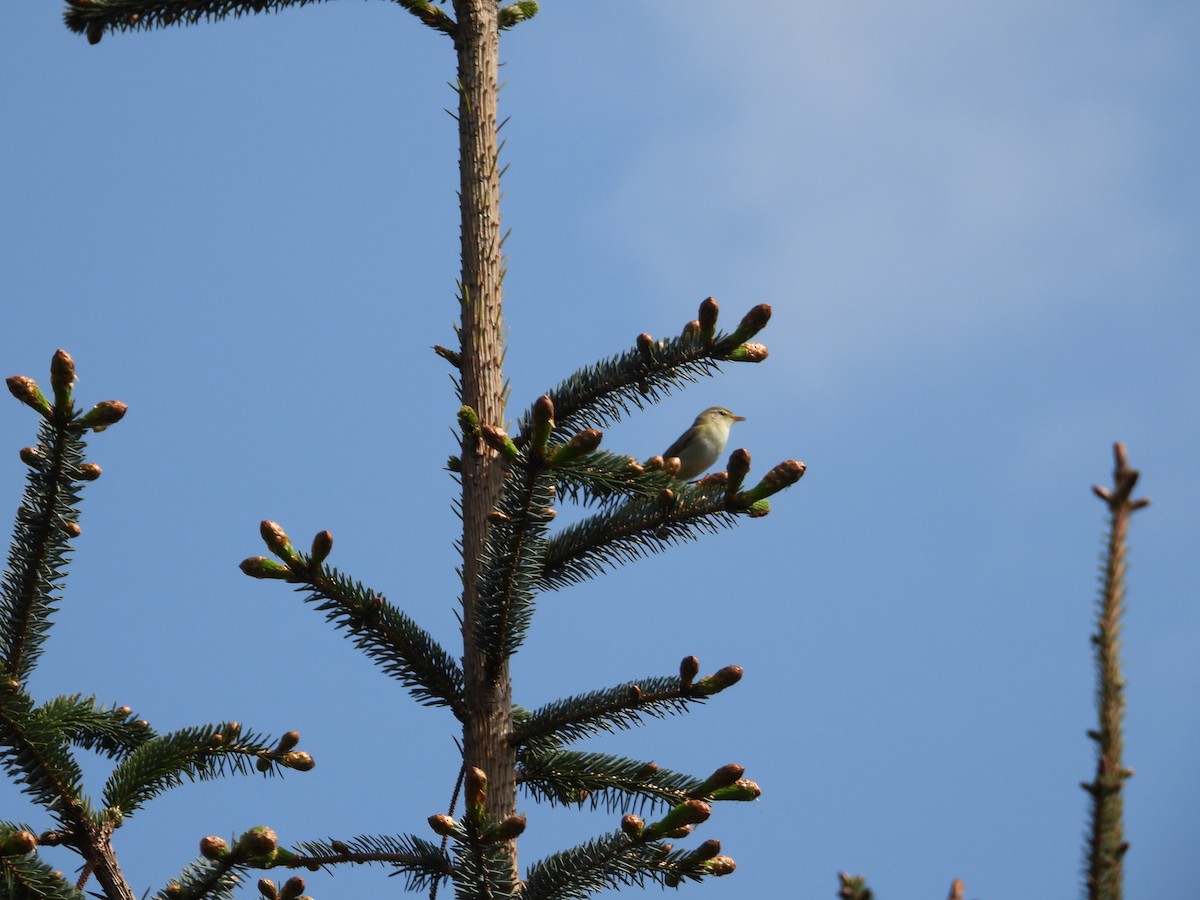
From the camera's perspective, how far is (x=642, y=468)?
4172 mm

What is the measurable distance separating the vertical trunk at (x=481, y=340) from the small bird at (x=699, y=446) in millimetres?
3279

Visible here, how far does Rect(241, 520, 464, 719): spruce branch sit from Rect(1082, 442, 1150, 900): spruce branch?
222 cm

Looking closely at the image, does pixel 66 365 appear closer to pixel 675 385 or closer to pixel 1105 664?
pixel 675 385

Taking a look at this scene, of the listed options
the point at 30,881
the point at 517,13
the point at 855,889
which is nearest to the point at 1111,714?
the point at 855,889

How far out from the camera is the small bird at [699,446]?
8000 millimetres

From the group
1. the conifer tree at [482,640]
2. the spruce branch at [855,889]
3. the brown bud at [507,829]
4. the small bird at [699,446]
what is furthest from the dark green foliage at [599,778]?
the small bird at [699,446]

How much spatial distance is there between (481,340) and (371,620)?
49.0 inches

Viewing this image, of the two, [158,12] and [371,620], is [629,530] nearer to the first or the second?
[371,620]

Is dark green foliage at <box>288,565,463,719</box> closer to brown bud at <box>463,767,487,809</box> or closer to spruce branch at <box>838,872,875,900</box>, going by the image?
brown bud at <box>463,767,487,809</box>

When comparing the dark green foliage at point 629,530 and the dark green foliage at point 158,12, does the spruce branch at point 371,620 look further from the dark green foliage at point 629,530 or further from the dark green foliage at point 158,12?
the dark green foliage at point 158,12

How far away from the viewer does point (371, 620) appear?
378 centimetres

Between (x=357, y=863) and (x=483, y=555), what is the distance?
1083 mm

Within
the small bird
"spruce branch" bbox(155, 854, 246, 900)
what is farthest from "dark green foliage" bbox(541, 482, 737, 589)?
the small bird

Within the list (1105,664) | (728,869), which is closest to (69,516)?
(728,869)
